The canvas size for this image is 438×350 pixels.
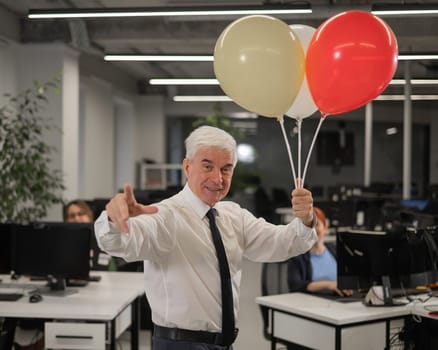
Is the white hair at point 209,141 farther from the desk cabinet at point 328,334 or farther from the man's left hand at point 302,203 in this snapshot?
the desk cabinet at point 328,334

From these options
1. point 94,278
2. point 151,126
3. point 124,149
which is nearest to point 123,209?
point 94,278

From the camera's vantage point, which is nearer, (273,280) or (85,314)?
(85,314)

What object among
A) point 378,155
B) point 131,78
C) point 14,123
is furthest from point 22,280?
point 378,155

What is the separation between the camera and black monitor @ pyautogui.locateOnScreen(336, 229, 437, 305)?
13.1 feet

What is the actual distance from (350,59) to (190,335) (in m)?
1.29

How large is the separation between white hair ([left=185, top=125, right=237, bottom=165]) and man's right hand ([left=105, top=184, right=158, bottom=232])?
45cm

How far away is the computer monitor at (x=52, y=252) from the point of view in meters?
4.14

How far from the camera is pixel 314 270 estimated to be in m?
4.43

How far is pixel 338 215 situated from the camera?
30.8 ft

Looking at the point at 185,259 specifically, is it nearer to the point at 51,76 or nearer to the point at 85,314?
the point at 85,314

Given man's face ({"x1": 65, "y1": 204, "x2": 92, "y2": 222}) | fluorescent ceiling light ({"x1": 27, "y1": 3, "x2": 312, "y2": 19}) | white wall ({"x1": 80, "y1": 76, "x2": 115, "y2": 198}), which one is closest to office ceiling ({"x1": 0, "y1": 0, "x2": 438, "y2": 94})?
fluorescent ceiling light ({"x1": 27, "y1": 3, "x2": 312, "y2": 19})

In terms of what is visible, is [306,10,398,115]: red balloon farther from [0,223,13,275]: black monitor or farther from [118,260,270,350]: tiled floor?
[118,260,270,350]: tiled floor

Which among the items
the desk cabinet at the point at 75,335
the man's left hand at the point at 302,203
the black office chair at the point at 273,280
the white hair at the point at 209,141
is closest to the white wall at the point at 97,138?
the black office chair at the point at 273,280

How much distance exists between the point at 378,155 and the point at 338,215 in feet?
30.4
